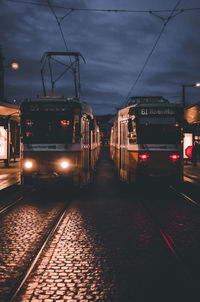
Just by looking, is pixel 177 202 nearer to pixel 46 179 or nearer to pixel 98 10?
pixel 46 179

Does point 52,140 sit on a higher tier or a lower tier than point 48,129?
lower

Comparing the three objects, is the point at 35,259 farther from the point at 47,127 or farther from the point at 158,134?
the point at 158,134

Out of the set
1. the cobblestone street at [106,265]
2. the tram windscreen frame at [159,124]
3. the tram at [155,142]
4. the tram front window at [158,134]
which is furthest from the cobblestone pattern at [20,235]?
the tram windscreen frame at [159,124]

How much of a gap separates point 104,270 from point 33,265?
0.98 metres

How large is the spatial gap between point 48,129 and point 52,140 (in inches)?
16.3

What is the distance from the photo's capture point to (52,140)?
10.2 meters

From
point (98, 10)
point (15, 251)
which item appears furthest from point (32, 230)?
point (98, 10)

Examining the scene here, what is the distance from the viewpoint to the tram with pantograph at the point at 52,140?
33.0ft

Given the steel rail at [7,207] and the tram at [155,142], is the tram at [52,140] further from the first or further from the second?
the tram at [155,142]

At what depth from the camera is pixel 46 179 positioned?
9945 mm

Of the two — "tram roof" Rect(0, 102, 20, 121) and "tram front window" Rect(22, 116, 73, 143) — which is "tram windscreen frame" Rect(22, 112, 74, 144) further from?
"tram roof" Rect(0, 102, 20, 121)

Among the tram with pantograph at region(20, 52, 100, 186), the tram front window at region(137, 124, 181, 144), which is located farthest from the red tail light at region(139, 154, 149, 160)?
the tram with pantograph at region(20, 52, 100, 186)

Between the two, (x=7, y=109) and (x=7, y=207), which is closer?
(x=7, y=207)

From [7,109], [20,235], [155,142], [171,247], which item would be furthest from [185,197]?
[7,109]
